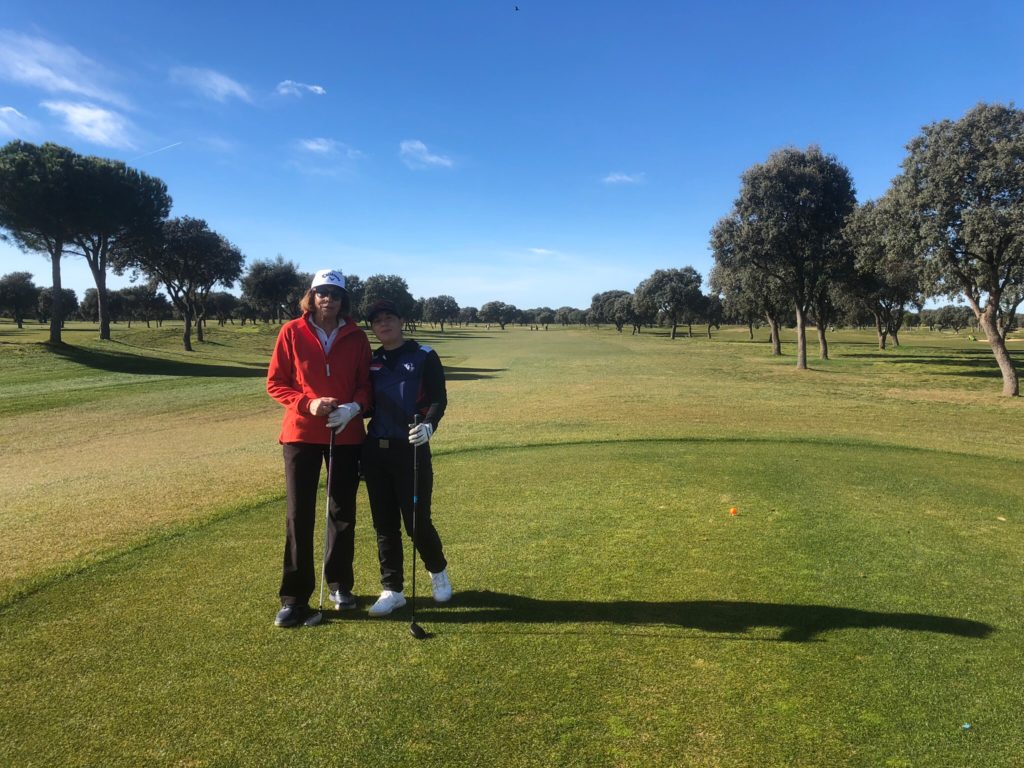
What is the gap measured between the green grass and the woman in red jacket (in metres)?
0.40

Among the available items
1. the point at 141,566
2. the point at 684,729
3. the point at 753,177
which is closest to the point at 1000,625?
the point at 684,729

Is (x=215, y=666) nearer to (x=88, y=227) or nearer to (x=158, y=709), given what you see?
(x=158, y=709)

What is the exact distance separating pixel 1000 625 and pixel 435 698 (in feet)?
13.9

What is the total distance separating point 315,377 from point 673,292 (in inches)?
3394

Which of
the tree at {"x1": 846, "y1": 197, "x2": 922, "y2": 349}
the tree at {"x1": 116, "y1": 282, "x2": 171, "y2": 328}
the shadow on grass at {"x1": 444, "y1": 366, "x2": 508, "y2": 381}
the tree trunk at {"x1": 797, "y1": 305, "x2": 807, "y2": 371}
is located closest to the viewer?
the tree at {"x1": 846, "y1": 197, "x2": 922, "y2": 349}

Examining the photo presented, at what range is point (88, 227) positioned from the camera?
35.9m

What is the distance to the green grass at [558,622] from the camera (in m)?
3.14

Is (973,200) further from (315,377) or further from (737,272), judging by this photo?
(315,377)

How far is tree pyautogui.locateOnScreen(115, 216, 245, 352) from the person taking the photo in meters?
45.6

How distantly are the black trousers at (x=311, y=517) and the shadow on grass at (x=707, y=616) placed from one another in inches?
34.9

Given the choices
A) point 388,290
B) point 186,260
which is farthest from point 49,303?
point 186,260

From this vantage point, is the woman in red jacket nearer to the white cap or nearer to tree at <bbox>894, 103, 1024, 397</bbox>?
the white cap

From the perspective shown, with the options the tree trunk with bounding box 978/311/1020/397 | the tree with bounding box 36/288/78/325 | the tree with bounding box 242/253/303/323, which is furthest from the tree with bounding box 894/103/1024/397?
the tree with bounding box 36/288/78/325

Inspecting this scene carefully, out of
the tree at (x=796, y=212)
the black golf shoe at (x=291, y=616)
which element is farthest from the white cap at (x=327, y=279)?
the tree at (x=796, y=212)
